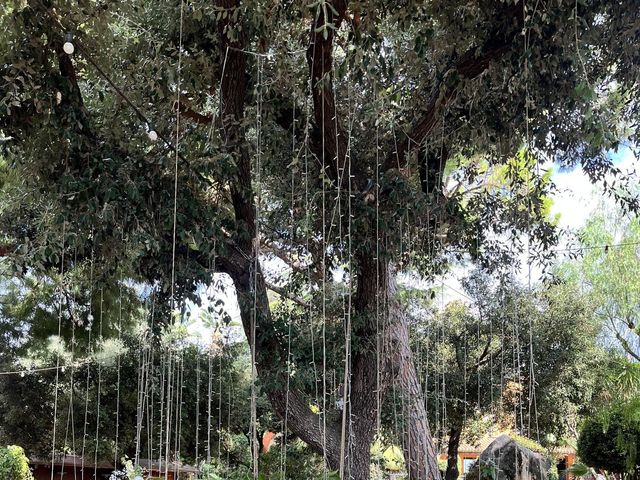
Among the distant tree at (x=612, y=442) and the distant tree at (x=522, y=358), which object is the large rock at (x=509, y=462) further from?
the distant tree at (x=612, y=442)

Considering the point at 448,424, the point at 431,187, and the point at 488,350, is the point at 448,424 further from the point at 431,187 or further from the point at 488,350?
the point at 431,187

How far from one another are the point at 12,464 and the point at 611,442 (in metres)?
4.68

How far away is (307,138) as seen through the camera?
2318mm

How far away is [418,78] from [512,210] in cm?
86

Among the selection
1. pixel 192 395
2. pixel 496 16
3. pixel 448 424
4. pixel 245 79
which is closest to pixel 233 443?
pixel 192 395

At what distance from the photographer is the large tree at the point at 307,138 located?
2121mm

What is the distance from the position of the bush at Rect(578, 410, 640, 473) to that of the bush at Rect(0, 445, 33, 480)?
4.51 m

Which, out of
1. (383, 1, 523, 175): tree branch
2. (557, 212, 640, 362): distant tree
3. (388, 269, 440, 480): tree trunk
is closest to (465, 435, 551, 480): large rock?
(388, 269, 440, 480): tree trunk

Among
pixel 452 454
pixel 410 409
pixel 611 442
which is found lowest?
pixel 452 454

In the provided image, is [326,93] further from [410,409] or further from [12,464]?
[12,464]

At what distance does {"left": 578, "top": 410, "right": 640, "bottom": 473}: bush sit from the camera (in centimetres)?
397

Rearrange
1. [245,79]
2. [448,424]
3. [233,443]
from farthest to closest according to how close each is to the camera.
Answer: [233,443]
[448,424]
[245,79]

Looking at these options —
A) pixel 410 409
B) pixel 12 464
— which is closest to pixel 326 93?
pixel 410 409

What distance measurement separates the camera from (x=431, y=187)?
281 cm
